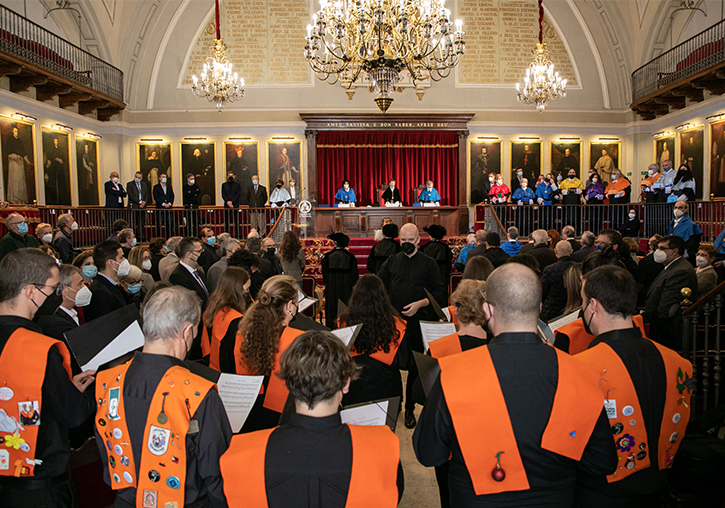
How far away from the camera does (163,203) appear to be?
1421cm

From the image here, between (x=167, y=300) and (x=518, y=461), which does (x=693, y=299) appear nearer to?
(x=518, y=461)

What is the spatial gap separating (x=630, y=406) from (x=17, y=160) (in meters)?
13.8

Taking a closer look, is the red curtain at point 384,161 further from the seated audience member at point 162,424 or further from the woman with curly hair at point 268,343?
the seated audience member at point 162,424

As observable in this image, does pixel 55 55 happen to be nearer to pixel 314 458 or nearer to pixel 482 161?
pixel 482 161

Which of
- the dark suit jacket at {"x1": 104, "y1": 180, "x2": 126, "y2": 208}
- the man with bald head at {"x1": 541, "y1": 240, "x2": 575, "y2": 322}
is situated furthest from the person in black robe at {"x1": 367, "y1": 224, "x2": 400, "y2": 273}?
the dark suit jacket at {"x1": 104, "y1": 180, "x2": 126, "y2": 208}

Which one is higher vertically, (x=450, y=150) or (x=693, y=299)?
(x=450, y=150)

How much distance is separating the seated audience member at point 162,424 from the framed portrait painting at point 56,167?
43.9 feet

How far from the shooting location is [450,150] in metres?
16.4

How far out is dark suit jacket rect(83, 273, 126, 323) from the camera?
3652mm

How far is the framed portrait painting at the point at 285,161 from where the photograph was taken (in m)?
16.1

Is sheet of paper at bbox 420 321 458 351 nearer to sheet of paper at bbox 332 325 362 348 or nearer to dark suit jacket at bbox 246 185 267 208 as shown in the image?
sheet of paper at bbox 332 325 362 348

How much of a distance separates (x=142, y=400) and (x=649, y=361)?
1.93 metres

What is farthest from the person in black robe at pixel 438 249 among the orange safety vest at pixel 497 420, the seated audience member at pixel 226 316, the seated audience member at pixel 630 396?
the orange safety vest at pixel 497 420

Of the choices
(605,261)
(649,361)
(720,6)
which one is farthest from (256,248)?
(720,6)
